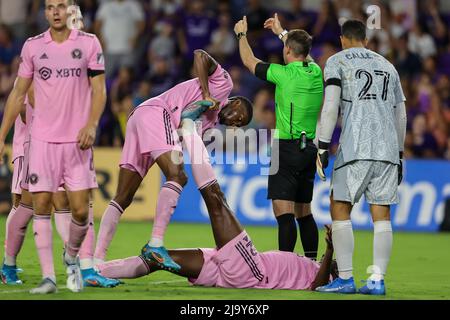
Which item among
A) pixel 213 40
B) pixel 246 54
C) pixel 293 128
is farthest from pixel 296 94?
pixel 213 40

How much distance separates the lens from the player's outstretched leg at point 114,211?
381 inches

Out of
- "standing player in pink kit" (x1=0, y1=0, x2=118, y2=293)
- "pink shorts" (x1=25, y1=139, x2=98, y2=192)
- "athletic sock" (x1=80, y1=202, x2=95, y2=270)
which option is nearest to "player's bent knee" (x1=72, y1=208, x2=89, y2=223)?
"standing player in pink kit" (x1=0, y1=0, x2=118, y2=293)

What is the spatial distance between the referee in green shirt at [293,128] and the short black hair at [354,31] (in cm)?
91

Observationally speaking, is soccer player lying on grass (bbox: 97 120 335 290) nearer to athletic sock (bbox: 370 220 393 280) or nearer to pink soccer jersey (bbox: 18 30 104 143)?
athletic sock (bbox: 370 220 393 280)

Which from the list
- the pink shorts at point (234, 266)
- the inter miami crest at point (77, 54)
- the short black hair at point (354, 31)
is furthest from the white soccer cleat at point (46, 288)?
the short black hair at point (354, 31)

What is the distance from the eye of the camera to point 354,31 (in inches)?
372

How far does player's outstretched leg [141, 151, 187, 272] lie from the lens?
9070 millimetres

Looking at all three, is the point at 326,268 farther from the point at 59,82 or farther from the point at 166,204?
the point at 59,82

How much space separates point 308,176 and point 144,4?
12097 millimetres

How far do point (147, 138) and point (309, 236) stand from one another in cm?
207

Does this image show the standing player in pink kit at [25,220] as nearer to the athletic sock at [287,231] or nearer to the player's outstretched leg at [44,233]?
the player's outstretched leg at [44,233]

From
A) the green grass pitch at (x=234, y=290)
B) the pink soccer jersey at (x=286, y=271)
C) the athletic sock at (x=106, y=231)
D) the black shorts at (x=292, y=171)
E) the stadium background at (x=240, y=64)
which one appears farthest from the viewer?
the stadium background at (x=240, y=64)

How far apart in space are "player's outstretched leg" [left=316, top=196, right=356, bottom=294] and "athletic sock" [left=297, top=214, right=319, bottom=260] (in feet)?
4.46
